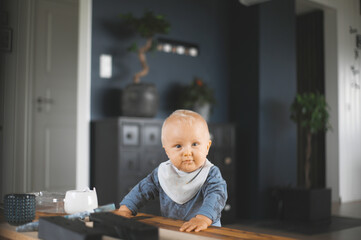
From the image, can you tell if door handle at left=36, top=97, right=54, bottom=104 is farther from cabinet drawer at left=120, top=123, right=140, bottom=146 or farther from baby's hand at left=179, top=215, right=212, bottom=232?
baby's hand at left=179, top=215, right=212, bottom=232

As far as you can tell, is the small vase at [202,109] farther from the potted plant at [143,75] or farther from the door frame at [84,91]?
the door frame at [84,91]

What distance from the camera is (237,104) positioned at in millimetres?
4301

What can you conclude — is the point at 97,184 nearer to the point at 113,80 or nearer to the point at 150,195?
the point at 113,80

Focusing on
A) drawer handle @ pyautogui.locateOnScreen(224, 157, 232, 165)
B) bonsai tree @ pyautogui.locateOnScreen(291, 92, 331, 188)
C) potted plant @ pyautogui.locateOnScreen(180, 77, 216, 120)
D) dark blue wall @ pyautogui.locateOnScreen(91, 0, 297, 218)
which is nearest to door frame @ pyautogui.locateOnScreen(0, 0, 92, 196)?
dark blue wall @ pyautogui.locateOnScreen(91, 0, 297, 218)

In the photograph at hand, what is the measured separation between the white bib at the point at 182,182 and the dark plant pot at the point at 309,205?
3.01m

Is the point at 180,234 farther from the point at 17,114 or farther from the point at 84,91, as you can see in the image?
the point at 84,91

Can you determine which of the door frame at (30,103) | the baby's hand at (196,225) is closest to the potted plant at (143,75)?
the door frame at (30,103)

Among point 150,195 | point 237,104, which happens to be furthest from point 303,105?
point 150,195

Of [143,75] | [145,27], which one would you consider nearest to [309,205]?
[143,75]

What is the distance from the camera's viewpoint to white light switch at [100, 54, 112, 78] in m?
3.42

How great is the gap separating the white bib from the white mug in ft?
0.56

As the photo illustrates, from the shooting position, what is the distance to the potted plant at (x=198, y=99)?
3.70m

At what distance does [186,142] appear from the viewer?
0.88 m

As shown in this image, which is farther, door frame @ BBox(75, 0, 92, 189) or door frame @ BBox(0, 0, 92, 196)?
door frame @ BBox(75, 0, 92, 189)
